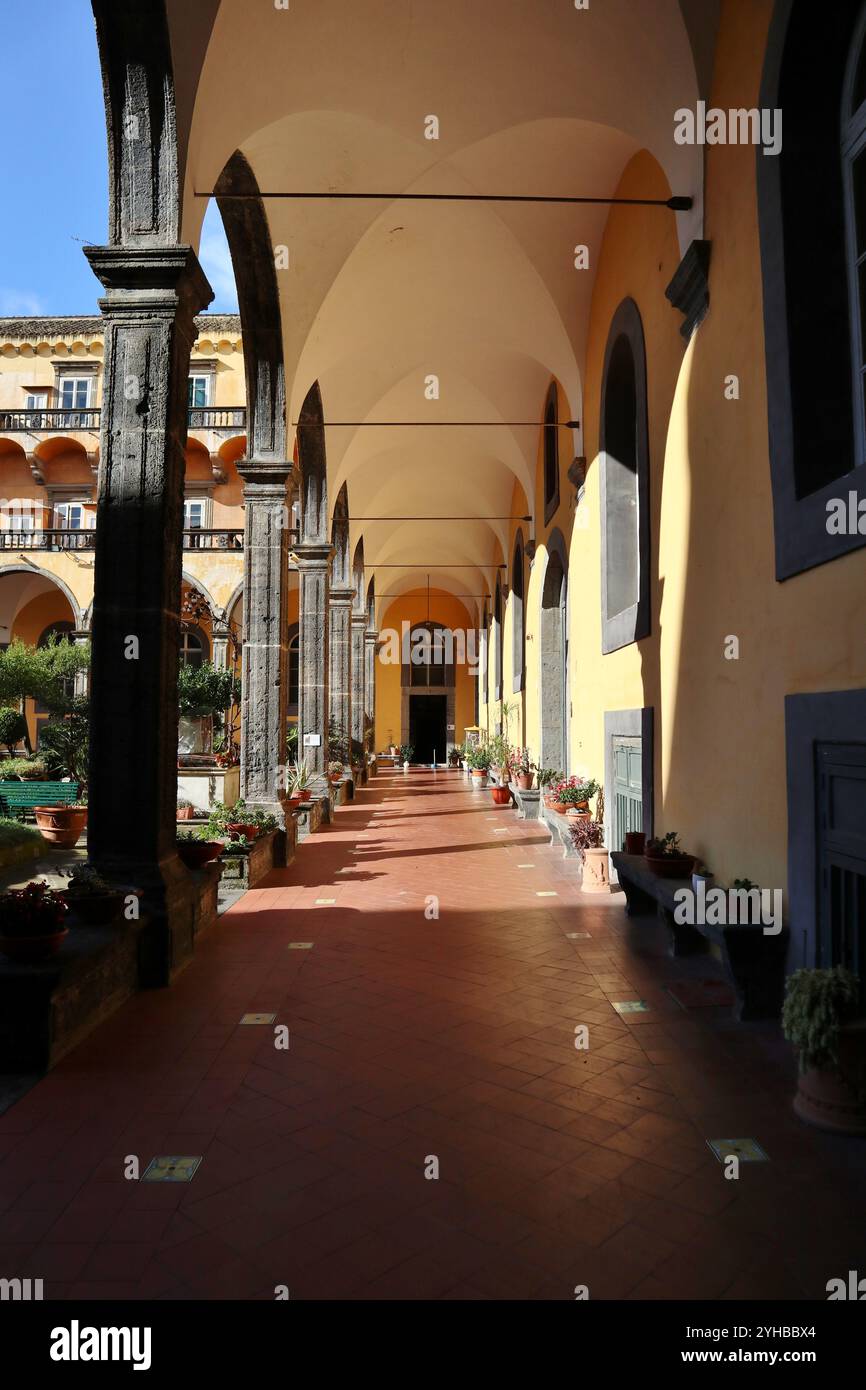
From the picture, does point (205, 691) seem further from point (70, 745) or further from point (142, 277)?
point (142, 277)

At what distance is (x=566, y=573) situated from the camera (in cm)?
1170

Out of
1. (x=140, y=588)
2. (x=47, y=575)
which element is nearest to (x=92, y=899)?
(x=140, y=588)

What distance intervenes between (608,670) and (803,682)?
486 centimetres

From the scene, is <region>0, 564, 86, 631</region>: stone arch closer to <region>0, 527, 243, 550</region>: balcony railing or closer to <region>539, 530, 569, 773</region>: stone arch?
<region>0, 527, 243, 550</region>: balcony railing

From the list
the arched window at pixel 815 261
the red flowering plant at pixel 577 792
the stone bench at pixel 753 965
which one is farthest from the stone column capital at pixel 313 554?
the stone bench at pixel 753 965

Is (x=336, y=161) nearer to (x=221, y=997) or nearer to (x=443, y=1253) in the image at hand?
(x=221, y=997)

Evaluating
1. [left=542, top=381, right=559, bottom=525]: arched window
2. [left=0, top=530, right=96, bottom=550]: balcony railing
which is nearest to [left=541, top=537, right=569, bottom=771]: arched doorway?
[left=542, top=381, right=559, bottom=525]: arched window

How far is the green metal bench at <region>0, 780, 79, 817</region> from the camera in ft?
40.2

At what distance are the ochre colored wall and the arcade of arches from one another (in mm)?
22172

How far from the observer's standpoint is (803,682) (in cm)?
398

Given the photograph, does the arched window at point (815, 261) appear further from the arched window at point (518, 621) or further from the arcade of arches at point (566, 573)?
the arched window at point (518, 621)
